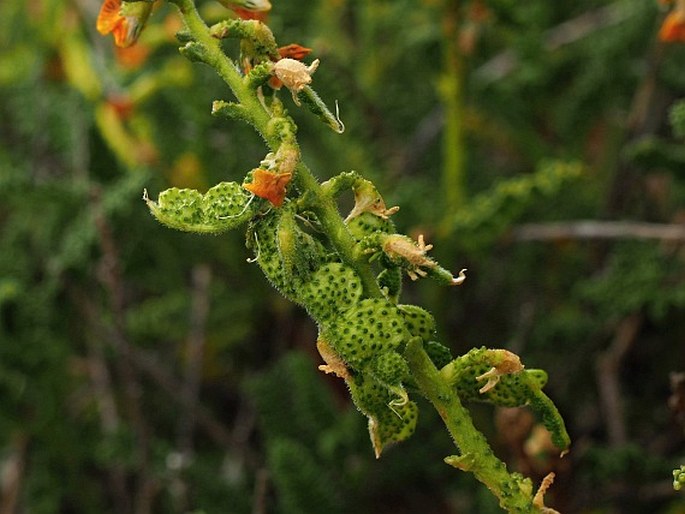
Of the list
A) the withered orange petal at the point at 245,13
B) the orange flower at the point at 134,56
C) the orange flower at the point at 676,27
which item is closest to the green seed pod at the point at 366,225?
the withered orange petal at the point at 245,13

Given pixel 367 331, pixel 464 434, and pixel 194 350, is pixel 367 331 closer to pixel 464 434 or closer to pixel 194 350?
pixel 464 434


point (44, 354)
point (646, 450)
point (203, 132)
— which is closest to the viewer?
point (646, 450)

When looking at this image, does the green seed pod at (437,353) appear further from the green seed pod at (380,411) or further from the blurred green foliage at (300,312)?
the blurred green foliage at (300,312)

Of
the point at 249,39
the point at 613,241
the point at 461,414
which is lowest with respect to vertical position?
the point at 613,241

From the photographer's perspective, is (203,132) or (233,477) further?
(203,132)

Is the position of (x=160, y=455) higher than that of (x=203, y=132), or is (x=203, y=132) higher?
(x=203, y=132)

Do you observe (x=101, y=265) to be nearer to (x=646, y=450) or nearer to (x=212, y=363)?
(x=212, y=363)

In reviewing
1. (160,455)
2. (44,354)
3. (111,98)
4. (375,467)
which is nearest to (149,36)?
(111,98)

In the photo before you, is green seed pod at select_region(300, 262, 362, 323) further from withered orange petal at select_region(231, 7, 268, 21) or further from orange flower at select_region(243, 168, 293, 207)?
withered orange petal at select_region(231, 7, 268, 21)
